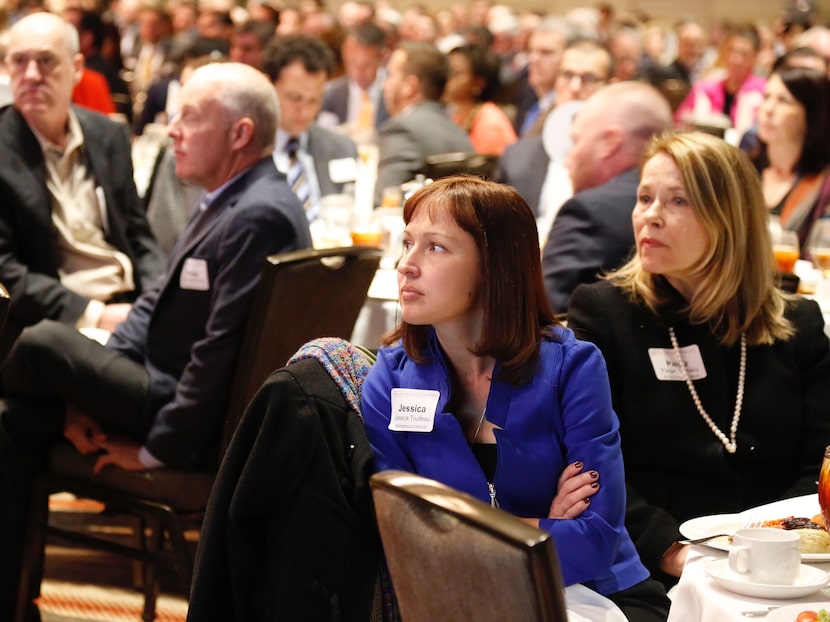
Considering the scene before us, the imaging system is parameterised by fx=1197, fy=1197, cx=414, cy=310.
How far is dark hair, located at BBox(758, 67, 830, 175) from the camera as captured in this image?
16.1ft

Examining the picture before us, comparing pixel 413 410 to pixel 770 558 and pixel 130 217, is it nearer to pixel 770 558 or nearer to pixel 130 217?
pixel 770 558

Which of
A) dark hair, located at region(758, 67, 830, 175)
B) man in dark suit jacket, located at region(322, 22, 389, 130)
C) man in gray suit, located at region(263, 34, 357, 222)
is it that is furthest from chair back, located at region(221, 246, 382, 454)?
man in dark suit jacket, located at region(322, 22, 389, 130)

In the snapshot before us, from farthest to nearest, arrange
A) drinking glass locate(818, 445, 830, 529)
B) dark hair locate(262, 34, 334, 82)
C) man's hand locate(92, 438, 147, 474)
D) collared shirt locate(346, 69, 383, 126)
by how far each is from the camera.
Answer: collared shirt locate(346, 69, 383, 126)
dark hair locate(262, 34, 334, 82)
man's hand locate(92, 438, 147, 474)
drinking glass locate(818, 445, 830, 529)

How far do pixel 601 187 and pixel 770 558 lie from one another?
1993 mm

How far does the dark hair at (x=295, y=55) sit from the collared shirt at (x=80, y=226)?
1.32 meters

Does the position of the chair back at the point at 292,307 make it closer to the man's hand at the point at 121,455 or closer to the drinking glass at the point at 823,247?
the man's hand at the point at 121,455

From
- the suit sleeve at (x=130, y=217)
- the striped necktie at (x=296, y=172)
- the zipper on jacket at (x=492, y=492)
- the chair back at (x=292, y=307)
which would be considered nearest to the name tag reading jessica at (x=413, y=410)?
the zipper on jacket at (x=492, y=492)

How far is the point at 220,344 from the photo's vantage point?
2975 millimetres

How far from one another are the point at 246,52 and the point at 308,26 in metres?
3.91

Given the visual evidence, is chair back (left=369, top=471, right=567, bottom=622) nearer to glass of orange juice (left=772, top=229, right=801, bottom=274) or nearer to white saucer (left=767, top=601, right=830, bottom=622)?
white saucer (left=767, top=601, right=830, bottom=622)

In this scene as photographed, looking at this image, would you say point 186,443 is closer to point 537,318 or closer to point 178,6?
point 537,318

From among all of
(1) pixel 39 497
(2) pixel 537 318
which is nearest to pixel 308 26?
(1) pixel 39 497

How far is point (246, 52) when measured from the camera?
818cm

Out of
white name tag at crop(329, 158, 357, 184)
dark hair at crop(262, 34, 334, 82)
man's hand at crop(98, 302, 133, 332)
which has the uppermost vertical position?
dark hair at crop(262, 34, 334, 82)
